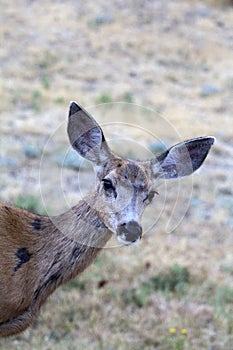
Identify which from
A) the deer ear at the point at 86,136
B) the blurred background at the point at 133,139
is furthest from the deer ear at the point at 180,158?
the blurred background at the point at 133,139

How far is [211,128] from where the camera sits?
13.1 meters

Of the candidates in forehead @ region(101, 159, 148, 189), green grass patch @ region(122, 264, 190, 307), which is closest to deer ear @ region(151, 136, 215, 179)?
forehead @ region(101, 159, 148, 189)

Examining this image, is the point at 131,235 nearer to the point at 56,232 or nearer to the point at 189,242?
the point at 56,232

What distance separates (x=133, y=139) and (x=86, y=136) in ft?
18.9

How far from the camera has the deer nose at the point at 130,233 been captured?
4129 mm

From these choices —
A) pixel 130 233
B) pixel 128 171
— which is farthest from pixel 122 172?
pixel 130 233

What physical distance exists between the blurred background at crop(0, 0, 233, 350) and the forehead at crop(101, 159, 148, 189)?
0.60 meters

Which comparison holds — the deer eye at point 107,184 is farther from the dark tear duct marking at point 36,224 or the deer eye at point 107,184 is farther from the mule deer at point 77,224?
the dark tear duct marking at point 36,224

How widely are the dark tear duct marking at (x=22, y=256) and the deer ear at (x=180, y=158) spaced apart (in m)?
0.96

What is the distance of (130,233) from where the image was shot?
13.6 ft

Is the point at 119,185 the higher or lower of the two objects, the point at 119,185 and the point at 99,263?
the higher

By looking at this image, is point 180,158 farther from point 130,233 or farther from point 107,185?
point 130,233

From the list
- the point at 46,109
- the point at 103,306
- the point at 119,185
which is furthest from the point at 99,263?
the point at 46,109

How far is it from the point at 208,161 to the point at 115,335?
219 inches
